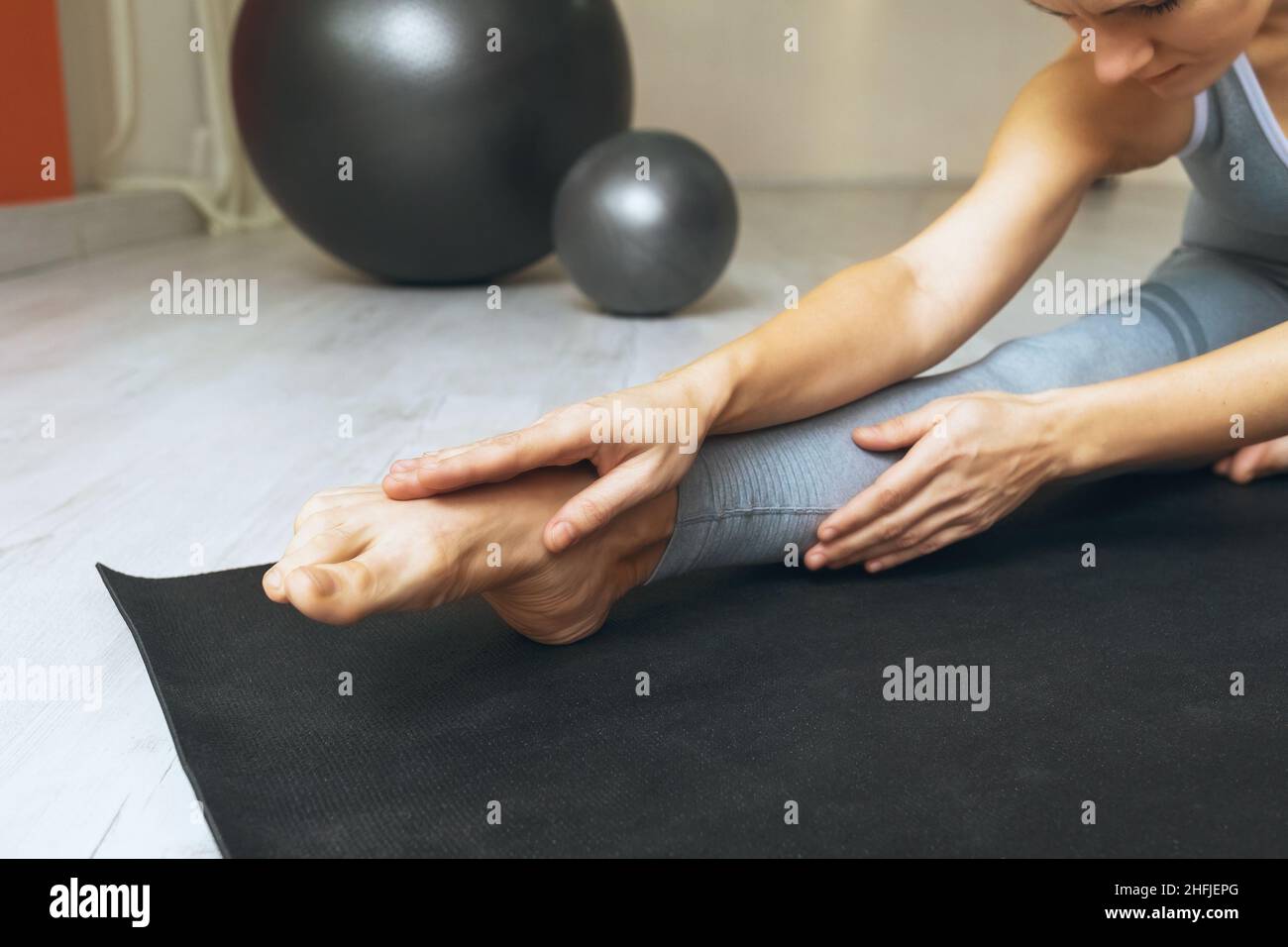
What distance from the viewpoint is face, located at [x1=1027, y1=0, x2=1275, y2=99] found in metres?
0.93

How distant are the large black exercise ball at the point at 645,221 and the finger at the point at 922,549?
1.50 meters

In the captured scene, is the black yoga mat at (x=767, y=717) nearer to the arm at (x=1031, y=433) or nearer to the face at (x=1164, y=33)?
the arm at (x=1031, y=433)


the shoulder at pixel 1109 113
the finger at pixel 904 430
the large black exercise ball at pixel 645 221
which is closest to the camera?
the finger at pixel 904 430

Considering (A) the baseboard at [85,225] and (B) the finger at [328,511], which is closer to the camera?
(B) the finger at [328,511]

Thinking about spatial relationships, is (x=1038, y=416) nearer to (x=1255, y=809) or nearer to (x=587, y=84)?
(x=1255, y=809)

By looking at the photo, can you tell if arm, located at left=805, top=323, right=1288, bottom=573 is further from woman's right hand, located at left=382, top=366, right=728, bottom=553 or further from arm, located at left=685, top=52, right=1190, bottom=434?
woman's right hand, located at left=382, top=366, right=728, bottom=553

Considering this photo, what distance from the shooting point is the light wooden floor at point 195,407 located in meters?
0.90

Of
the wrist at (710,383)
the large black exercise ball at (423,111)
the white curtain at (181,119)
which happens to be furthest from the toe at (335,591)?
the white curtain at (181,119)

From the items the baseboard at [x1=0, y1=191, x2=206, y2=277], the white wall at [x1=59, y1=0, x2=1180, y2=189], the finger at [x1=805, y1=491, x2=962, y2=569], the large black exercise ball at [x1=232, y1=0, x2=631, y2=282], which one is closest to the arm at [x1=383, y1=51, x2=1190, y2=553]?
the finger at [x1=805, y1=491, x2=962, y2=569]

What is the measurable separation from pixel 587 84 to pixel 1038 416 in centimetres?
196

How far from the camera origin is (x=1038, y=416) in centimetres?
111

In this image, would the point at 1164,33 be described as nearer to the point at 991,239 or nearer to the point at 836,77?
the point at 991,239

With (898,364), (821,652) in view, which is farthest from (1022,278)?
(821,652)

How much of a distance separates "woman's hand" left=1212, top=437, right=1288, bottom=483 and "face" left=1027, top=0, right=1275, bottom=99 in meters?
0.57
